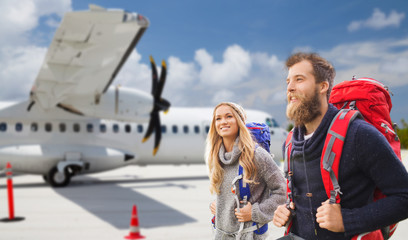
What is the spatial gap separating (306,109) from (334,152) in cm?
25

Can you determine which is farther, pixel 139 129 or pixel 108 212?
pixel 139 129

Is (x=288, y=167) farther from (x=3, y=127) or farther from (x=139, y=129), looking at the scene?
(x=3, y=127)

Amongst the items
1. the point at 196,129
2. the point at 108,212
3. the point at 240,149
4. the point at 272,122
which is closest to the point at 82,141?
the point at 196,129

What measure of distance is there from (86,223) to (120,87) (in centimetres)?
545

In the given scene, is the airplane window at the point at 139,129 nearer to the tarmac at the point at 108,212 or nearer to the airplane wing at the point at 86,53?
the tarmac at the point at 108,212

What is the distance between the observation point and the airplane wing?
6.86 meters

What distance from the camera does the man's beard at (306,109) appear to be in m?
1.60

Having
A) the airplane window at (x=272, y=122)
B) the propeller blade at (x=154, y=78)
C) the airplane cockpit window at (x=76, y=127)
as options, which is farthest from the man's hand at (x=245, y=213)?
the airplane window at (x=272, y=122)

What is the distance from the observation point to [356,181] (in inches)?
58.0

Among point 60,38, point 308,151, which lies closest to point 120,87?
point 60,38

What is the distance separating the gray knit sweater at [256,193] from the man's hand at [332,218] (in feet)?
2.23

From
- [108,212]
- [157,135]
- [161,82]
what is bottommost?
[108,212]

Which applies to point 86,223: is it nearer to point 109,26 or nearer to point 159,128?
point 109,26

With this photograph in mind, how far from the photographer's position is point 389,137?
1.57 meters
